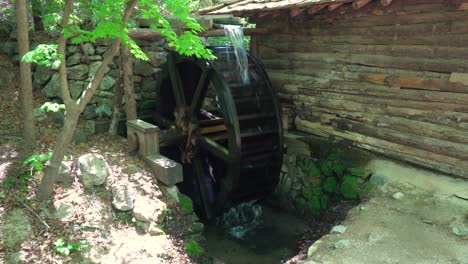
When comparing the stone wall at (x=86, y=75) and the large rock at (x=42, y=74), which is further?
the large rock at (x=42, y=74)

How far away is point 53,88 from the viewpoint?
6078 mm

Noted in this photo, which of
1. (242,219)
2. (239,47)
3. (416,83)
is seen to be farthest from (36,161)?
(416,83)

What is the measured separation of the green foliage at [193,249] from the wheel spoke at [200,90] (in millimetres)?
2511

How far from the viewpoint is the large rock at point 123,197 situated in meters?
4.48

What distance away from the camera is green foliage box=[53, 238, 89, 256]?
371cm

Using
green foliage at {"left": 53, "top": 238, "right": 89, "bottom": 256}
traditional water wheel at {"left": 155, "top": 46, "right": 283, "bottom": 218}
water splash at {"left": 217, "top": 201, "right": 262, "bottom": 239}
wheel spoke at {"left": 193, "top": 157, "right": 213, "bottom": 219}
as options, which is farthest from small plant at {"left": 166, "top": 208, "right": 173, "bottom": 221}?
wheel spoke at {"left": 193, "top": 157, "right": 213, "bottom": 219}

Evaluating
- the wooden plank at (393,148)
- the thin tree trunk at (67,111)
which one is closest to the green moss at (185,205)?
the thin tree trunk at (67,111)

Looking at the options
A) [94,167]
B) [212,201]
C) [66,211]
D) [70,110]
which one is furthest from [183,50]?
[212,201]

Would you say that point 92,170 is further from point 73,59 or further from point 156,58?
point 156,58

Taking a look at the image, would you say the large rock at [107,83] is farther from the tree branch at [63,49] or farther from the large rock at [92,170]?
the tree branch at [63,49]

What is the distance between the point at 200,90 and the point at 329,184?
2.62 metres

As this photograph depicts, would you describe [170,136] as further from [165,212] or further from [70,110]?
[70,110]

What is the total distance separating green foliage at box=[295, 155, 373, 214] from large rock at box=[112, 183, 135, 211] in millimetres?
2790

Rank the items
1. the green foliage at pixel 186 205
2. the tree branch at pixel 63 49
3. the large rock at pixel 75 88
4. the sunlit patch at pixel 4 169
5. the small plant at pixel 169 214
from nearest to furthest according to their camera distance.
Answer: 1. the tree branch at pixel 63 49
2. the sunlit patch at pixel 4 169
3. the small plant at pixel 169 214
4. the green foliage at pixel 186 205
5. the large rock at pixel 75 88
